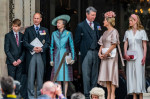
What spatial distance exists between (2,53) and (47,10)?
6.02ft

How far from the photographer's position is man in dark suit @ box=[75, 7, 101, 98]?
1431 cm

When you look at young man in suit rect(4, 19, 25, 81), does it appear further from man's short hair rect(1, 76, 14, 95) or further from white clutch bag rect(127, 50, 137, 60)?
man's short hair rect(1, 76, 14, 95)

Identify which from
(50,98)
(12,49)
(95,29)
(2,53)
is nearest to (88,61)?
(95,29)

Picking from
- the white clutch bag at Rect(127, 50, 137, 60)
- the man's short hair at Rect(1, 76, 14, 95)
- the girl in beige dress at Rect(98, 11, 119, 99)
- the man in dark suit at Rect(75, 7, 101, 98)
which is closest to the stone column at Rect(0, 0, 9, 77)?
the man in dark suit at Rect(75, 7, 101, 98)

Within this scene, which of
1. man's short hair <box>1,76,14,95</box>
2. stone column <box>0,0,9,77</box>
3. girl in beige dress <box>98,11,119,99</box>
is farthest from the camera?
stone column <box>0,0,9,77</box>

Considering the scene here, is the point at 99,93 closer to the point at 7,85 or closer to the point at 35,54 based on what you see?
the point at 35,54

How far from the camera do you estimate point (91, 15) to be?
47.6 ft

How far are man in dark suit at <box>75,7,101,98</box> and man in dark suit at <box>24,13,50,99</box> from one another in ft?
2.94

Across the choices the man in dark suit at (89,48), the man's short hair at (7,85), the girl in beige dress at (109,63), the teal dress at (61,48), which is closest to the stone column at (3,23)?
the teal dress at (61,48)

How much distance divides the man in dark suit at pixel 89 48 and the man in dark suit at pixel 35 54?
90cm

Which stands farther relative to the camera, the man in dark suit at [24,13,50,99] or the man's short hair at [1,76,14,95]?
the man in dark suit at [24,13,50,99]

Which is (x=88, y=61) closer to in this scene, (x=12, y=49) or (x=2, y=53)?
(x=12, y=49)

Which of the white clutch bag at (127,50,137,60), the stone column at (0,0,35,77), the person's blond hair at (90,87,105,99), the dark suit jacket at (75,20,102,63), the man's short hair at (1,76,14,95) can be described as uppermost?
the stone column at (0,0,35,77)

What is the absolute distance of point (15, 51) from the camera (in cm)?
1445
